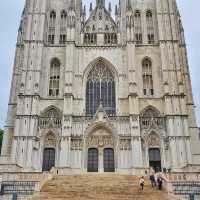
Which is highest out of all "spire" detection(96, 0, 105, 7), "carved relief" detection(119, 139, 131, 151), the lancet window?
"spire" detection(96, 0, 105, 7)

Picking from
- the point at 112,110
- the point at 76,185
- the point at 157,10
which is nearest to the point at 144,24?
the point at 157,10

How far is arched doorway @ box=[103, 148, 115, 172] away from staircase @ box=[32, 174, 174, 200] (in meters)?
8.65

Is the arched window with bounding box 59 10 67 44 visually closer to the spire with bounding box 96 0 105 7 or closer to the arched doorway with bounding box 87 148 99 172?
the spire with bounding box 96 0 105 7

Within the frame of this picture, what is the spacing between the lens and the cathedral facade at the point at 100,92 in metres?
34.9

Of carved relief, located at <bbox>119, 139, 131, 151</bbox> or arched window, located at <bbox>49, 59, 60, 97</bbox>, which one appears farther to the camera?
arched window, located at <bbox>49, 59, 60, 97</bbox>

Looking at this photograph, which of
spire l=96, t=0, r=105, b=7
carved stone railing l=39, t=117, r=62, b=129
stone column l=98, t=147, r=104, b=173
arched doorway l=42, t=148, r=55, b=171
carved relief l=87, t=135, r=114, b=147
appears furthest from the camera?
spire l=96, t=0, r=105, b=7

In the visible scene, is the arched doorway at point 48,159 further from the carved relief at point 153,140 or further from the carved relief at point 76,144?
the carved relief at point 153,140

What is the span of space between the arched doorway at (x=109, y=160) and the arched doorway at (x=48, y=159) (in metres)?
5.34

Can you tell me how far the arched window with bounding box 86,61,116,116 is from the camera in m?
38.2

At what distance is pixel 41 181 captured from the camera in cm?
2272

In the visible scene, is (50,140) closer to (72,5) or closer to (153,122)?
(153,122)

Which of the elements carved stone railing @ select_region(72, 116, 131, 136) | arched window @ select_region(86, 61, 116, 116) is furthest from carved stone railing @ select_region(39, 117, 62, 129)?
arched window @ select_region(86, 61, 116, 116)

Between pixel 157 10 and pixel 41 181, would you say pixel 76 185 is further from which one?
pixel 157 10

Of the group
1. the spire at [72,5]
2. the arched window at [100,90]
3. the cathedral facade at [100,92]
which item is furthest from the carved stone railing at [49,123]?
the spire at [72,5]
